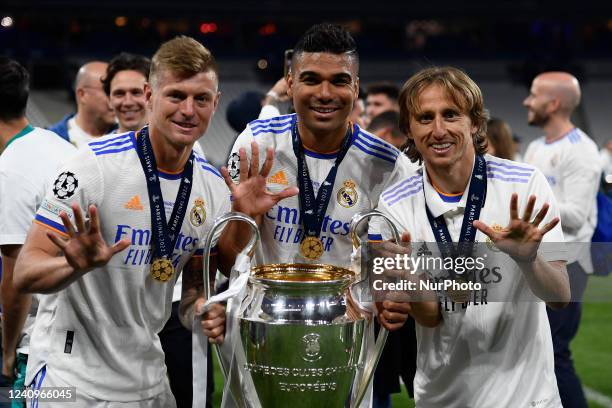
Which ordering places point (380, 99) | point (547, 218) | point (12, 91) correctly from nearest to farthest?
point (547, 218) < point (12, 91) < point (380, 99)

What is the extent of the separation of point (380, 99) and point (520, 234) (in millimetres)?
4498

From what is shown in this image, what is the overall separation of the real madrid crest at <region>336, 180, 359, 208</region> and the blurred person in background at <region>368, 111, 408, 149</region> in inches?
78.9

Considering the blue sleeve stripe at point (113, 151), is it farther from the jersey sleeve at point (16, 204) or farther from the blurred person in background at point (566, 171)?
the blurred person in background at point (566, 171)

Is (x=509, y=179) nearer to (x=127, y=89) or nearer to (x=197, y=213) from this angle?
(x=197, y=213)

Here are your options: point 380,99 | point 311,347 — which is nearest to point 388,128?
point 380,99

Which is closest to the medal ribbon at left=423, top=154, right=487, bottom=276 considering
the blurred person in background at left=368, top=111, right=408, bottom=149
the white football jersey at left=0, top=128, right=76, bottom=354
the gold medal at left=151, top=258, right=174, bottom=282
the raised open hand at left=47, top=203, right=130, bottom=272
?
the gold medal at left=151, top=258, right=174, bottom=282

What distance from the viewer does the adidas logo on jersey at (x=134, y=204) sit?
2.92 m

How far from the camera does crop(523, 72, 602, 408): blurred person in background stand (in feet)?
16.5

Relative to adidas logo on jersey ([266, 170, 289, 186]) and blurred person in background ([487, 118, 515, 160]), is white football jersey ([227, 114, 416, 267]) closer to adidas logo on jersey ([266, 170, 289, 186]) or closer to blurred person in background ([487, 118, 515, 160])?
adidas logo on jersey ([266, 170, 289, 186])

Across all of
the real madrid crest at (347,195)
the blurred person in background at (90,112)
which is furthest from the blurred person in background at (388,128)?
the real madrid crest at (347,195)

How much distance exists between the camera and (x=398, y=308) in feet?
8.52

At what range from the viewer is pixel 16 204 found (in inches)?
147

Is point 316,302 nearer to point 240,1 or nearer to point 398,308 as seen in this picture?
point 398,308

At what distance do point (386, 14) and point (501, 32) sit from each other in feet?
11.5
